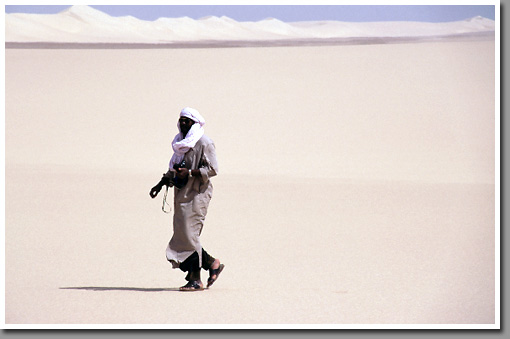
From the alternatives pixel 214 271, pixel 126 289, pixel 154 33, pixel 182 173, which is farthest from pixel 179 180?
pixel 154 33

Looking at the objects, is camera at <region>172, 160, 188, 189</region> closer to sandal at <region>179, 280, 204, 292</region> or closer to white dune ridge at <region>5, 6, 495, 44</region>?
sandal at <region>179, 280, 204, 292</region>

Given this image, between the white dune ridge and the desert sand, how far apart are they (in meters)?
0.56

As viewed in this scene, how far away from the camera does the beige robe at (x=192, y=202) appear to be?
27.8ft

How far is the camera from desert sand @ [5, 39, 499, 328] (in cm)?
859

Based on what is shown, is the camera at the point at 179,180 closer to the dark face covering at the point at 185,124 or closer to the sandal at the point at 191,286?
the dark face covering at the point at 185,124

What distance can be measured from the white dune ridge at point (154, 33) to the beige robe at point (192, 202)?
1089 inches

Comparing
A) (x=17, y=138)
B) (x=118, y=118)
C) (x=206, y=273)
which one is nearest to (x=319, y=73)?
(x=118, y=118)

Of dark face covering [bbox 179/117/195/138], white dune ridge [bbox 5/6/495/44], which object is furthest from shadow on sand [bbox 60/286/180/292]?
white dune ridge [bbox 5/6/495/44]

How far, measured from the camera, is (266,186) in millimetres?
18328

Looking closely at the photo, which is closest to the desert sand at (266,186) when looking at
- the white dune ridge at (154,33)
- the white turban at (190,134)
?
the white dune ridge at (154,33)

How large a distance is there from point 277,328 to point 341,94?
26162 mm

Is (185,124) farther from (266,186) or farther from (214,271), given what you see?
(266,186)

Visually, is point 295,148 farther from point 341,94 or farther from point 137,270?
point 137,270

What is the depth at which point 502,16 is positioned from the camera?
33.8ft
